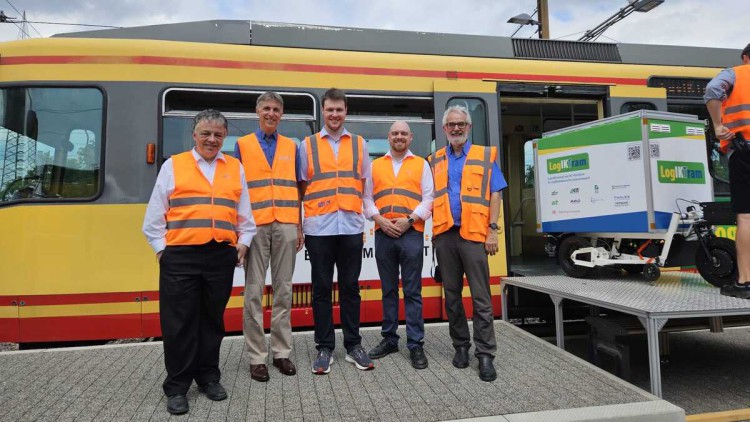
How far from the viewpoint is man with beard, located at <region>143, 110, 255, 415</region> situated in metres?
2.53

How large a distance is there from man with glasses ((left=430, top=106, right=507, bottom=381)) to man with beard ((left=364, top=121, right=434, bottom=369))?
164 mm

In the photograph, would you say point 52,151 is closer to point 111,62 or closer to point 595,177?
point 111,62

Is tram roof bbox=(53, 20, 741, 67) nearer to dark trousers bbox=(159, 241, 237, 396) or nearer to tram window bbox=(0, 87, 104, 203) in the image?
tram window bbox=(0, 87, 104, 203)

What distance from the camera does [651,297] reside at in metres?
3.27

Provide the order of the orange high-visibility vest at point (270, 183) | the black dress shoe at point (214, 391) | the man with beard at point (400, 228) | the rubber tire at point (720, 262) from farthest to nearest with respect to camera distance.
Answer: the rubber tire at point (720, 262) < the man with beard at point (400, 228) < the orange high-visibility vest at point (270, 183) < the black dress shoe at point (214, 391)

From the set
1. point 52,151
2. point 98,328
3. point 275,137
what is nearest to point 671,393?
point 275,137

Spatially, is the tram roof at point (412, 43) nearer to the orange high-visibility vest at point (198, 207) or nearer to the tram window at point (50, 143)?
the tram window at point (50, 143)

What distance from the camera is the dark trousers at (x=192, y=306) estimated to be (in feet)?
8.29

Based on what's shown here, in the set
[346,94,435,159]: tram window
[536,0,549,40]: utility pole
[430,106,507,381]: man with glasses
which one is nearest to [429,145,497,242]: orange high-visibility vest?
[430,106,507,381]: man with glasses

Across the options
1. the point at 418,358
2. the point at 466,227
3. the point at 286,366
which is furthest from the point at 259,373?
the point at 466,227

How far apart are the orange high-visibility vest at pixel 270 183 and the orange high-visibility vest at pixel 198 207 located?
321mm

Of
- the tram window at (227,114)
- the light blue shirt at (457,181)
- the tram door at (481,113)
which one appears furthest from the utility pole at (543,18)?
the light blue shirt at (457,181)

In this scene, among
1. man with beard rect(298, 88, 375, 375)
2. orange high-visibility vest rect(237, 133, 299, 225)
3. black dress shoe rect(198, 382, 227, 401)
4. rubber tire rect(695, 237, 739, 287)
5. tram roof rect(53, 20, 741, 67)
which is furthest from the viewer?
tram roof rect(53, 20, 741, 67)

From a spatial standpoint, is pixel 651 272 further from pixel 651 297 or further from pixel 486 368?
pixel 486 368
